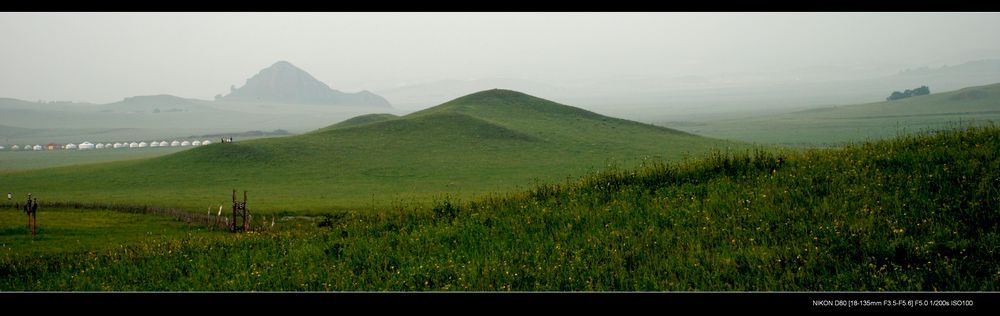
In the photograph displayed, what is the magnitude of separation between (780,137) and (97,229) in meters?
157

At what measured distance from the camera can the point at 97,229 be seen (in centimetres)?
2884

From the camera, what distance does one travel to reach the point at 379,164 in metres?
82.2

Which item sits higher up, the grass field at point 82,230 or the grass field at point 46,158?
the grass field at point 46,158

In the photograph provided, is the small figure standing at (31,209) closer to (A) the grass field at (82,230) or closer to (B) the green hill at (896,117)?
(A) the grass field at (82,230)

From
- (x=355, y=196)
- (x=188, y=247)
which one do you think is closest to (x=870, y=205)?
(x=188, y=247)

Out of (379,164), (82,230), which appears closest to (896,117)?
(379,164)

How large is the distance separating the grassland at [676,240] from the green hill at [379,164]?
3014 centimetres

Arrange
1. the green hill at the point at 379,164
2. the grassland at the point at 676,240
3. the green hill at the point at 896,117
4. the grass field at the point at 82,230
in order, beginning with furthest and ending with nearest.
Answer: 1. the green hill at the point at 896,117
2. the green hill at the point at 379,164
3. the grass field at the point at 82,230
4. the grassland at the point at 676,240

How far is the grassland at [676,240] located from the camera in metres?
8.17

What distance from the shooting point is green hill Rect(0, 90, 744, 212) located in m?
59.7

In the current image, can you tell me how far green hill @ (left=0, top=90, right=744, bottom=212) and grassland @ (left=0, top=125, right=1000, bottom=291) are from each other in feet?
98.9
